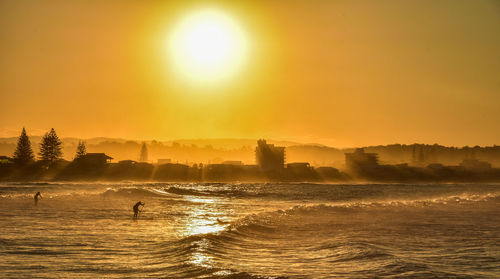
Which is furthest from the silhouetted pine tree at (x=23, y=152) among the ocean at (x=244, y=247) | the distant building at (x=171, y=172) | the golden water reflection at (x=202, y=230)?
the golden water reflection at (x=202, y=230)

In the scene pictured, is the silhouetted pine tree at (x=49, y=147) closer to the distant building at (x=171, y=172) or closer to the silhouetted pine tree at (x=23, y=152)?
the silhouetted pine tree at (x=23, y=152)

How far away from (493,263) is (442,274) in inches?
168

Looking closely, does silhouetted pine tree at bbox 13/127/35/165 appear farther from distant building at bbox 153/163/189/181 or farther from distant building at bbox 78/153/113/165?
distant building at bbox 153/163/189/181

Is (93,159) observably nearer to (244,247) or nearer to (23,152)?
(23,152)

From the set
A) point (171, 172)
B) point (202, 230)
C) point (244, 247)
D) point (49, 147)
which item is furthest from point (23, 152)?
point (244, 247)

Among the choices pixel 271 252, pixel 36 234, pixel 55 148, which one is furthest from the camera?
pixel 55 148

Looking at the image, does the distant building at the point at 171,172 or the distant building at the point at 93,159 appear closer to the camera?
the distant building at the point at 93,159

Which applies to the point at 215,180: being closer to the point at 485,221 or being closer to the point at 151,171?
the point at 151,171

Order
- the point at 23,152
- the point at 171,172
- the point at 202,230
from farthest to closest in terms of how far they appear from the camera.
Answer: the point at 171,172
the point at 23,152
the point at 202,230

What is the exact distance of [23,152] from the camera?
165750 mm

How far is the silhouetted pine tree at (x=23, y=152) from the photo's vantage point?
6467 inches

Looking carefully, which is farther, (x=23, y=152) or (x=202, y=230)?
(x=23, y=152)

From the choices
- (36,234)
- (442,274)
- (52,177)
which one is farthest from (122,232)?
(52,177)

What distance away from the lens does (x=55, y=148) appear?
177000 millimetres
